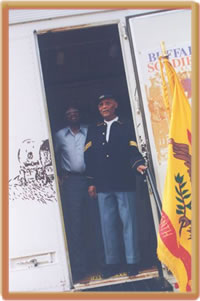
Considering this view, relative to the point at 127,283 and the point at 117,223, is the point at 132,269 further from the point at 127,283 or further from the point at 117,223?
the point at 117,223

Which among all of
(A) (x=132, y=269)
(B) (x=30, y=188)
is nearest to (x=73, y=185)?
(B) (x=30, y=188)

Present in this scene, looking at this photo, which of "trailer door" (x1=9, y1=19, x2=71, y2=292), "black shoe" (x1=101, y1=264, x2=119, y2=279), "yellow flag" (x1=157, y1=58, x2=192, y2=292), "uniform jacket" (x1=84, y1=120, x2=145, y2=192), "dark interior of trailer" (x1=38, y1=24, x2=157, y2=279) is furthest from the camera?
"dark interior of trailer" (x1=38, y1=24, x2=157, y2=279)

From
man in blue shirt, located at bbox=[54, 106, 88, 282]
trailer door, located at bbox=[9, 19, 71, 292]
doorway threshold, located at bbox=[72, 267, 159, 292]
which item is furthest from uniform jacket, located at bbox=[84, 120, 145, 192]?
doorway threshold, located at bbox=[72, 267, 159, 292]

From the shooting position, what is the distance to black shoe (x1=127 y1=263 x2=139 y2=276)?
12.0 feet

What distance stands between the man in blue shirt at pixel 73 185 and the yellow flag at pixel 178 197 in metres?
1.07

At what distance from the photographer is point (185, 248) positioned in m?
3.27

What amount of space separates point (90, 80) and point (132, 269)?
2.87 meters

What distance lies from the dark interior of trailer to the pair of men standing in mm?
352

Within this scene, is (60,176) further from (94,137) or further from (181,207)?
(181,207)

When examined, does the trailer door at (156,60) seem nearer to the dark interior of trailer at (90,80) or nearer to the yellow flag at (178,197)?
the yellow flag at (178,197)

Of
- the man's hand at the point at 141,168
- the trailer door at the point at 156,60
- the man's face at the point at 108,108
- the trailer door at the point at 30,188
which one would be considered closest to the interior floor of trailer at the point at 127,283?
the trailer door at the point at 30,188

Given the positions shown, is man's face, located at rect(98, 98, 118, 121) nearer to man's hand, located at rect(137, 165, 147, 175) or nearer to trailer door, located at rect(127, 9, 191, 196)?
trailer door, located at rect(127, 9, 191, 196)

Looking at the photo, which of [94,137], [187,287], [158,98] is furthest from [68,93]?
[187,287]

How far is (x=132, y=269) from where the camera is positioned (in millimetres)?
3668
